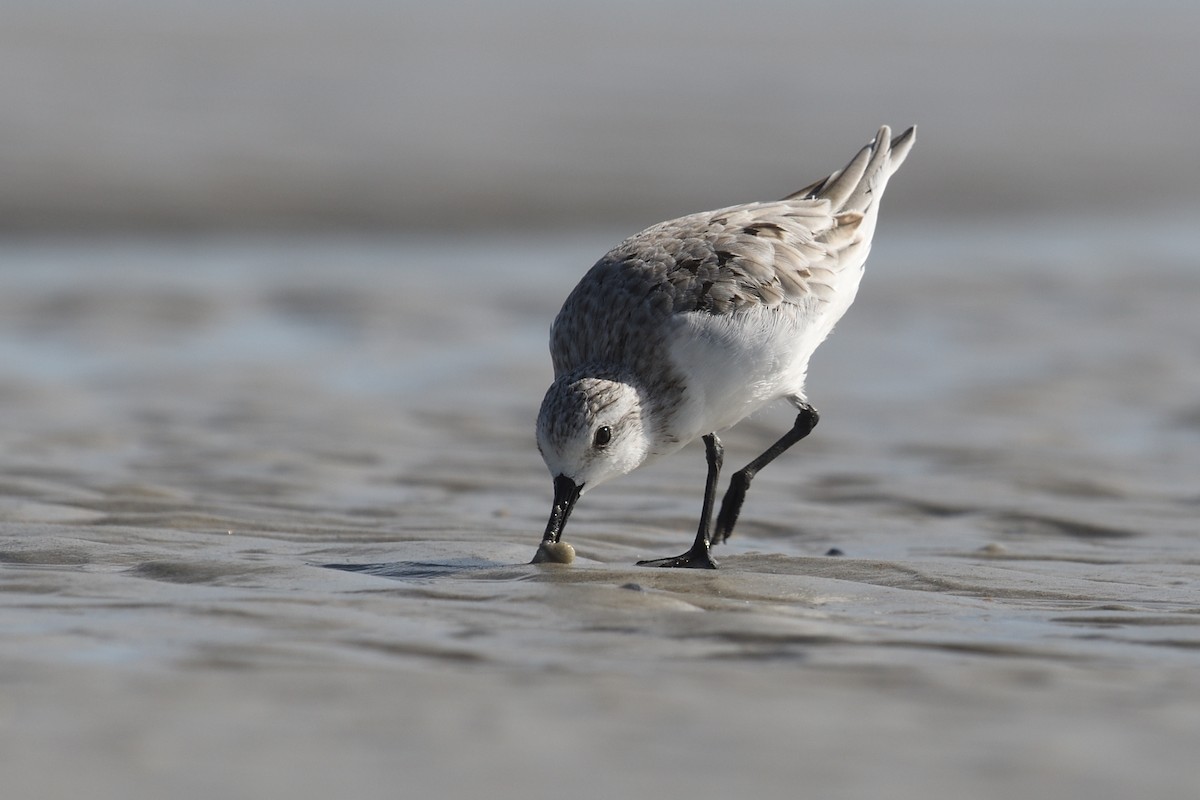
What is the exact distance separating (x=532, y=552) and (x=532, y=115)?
12884 mm

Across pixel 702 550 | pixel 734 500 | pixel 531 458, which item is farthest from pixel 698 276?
pixel 531 458

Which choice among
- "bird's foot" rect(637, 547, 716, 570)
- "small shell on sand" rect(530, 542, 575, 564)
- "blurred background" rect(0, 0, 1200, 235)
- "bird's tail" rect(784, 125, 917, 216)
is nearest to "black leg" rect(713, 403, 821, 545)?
"bird's foot" rect(637, 547, 716, 570)

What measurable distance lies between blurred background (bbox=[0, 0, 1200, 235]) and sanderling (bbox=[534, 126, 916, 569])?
8.10m

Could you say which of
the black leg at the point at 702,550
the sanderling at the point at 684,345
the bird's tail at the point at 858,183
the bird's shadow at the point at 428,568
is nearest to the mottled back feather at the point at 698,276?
the sanderling at the point at 684,345

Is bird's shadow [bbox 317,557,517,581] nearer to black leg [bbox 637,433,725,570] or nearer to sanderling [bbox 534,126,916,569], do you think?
sanderling [bbox 534,126,916,569]

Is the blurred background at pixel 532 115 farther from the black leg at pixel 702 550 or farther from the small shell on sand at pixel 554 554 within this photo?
the small shell on sand at pixel 554 554

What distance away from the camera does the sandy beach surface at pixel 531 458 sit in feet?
10.9

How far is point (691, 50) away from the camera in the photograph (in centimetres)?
2408

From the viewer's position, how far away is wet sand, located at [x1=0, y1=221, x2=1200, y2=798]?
3225 millimetres

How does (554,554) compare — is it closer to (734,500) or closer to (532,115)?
(734,500)

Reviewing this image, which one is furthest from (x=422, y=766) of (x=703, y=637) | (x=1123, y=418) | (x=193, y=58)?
(x=193, y=58)

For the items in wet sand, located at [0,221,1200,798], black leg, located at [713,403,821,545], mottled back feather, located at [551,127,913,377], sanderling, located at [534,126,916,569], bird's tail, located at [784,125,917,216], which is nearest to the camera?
wet sand, located at [0,221,1200,798]

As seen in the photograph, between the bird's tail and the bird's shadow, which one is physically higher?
the bird's tail

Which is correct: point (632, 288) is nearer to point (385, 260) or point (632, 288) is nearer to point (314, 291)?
point (314, 291)
